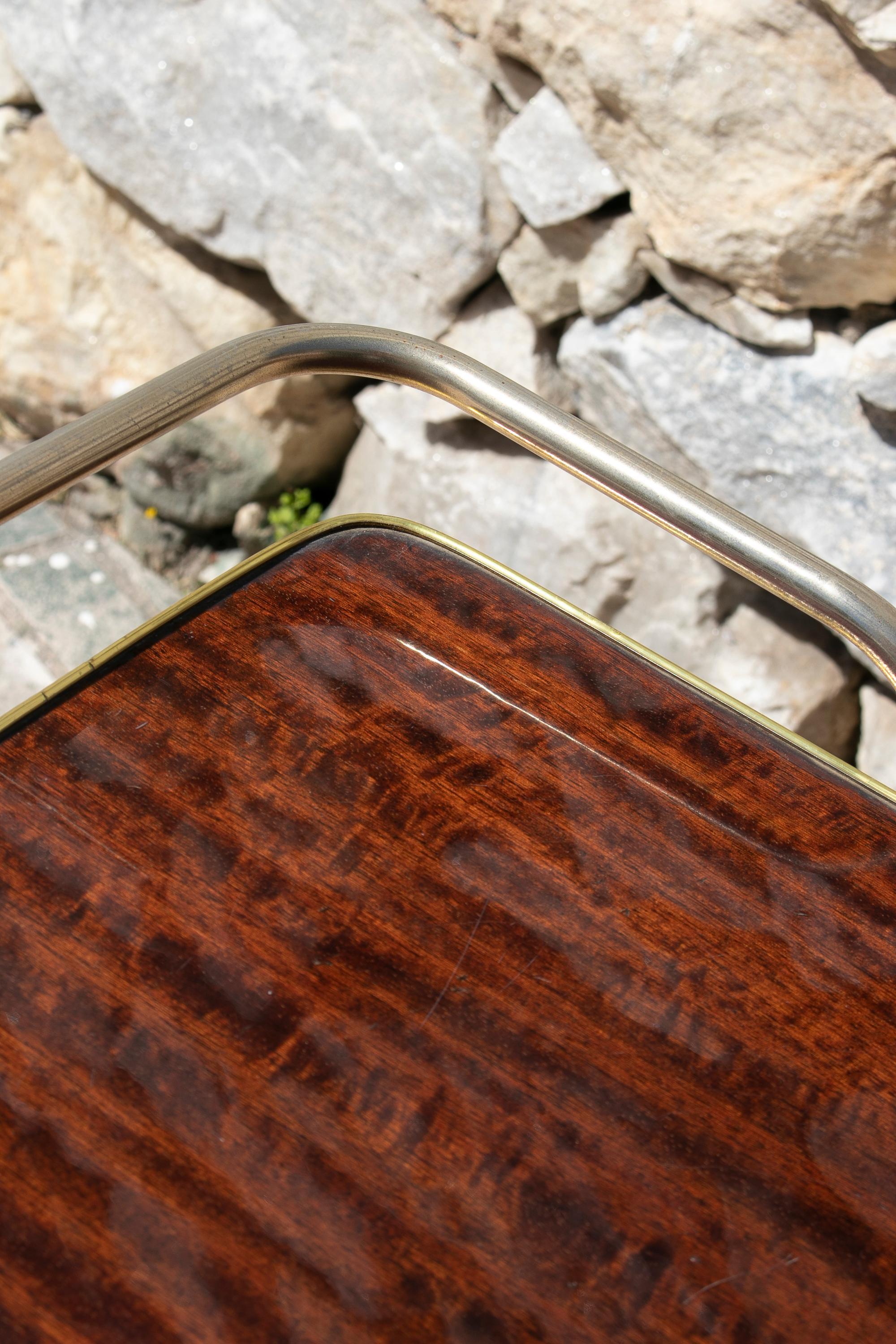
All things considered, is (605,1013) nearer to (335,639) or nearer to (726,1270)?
(726,1270)

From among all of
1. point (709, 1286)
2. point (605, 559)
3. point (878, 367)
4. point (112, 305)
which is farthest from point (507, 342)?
point (709, 1286)

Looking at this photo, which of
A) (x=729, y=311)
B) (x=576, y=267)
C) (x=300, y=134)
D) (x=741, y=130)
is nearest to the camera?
(x=741, y=130)

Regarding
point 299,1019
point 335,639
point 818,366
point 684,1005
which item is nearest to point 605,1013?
point 684,1005

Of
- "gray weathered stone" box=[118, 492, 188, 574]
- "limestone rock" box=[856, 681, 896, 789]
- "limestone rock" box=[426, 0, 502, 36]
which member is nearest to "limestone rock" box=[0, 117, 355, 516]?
"gray weathered stone" box=[118, 492, 188, 574]

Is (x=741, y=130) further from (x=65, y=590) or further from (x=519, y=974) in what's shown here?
(x=65, y=590)

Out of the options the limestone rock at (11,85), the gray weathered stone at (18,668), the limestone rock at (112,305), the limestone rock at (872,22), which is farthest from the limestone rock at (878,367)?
the limestone rock at (11,85)

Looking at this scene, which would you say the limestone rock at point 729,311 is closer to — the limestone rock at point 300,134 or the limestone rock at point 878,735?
the limestone rock at point 300,134
